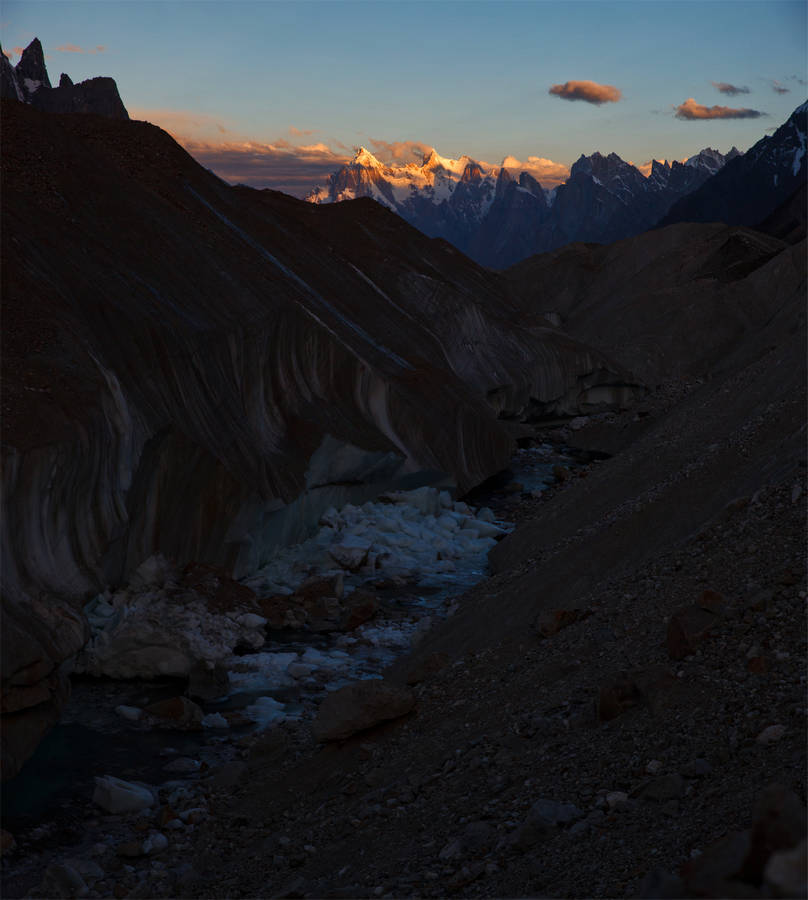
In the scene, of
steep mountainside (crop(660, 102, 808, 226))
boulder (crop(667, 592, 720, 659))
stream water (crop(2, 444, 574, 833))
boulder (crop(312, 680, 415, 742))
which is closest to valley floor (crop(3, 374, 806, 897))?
boulder (crop(667, 592, 720, 659))

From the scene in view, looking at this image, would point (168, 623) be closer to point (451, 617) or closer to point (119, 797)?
point (451, 617)

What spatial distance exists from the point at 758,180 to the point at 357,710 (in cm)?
12142

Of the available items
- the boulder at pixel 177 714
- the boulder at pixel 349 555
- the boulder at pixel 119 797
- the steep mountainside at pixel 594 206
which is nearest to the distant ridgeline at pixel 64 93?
the boulder at pixel 349 555

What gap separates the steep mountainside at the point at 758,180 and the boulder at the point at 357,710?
114m

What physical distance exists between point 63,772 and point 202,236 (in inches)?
542

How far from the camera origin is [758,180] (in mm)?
117625

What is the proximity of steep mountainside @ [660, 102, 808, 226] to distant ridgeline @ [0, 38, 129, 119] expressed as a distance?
84.5 meters

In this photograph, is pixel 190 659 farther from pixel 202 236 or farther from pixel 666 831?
pixel 202 236

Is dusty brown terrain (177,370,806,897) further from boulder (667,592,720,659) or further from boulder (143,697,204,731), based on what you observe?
boulder (143,697,204,731)

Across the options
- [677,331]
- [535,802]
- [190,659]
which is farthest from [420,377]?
[677,331]

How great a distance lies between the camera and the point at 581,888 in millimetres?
4953

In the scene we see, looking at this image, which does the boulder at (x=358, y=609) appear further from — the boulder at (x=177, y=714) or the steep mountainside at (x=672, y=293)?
the steep mountainside at (x=672, y=293)

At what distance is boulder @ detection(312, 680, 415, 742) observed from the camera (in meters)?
8.78

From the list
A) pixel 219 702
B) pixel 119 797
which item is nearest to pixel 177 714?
pixel 219 702
